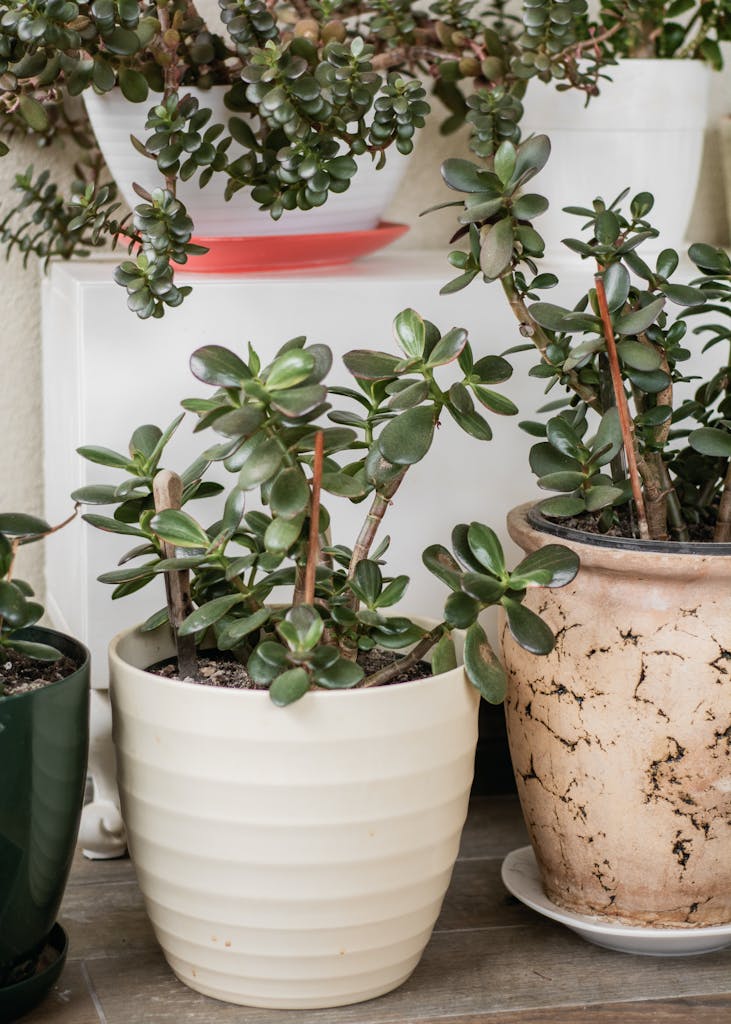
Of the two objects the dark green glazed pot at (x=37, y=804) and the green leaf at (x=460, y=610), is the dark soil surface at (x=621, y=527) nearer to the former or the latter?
the green leaf at (x=460, y=610)

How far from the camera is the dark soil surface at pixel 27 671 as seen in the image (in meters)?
0.96

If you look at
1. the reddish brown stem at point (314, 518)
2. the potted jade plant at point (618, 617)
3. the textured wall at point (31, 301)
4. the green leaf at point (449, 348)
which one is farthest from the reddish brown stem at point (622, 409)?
the textured wall at point (31, 301)

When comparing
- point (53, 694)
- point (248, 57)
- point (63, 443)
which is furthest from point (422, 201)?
point (53, 694)

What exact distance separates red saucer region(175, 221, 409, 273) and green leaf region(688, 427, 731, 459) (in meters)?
0.44

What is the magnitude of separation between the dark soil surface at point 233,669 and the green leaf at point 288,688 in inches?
4.1

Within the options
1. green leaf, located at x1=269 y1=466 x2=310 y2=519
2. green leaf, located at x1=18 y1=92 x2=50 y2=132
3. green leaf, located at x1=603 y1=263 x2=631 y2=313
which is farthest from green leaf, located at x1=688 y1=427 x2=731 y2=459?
green leaf, located at x1=18 y1=92 x2=50 y2=132

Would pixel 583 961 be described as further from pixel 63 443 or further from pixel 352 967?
pixel 63 443

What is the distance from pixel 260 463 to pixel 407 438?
4.7 inches

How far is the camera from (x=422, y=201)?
158 cm

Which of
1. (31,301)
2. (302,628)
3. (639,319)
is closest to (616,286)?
(639,319)

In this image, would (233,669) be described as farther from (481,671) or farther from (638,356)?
(638,356)

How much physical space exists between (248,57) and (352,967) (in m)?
0.80

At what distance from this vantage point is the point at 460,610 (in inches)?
37.0

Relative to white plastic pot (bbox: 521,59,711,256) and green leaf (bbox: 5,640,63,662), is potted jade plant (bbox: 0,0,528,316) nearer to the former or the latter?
white plastic pot (bbox: 521,59,711,256)
